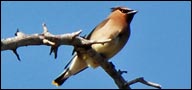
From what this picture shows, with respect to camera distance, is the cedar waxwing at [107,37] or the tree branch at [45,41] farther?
the cedar waxwing at [107,37]

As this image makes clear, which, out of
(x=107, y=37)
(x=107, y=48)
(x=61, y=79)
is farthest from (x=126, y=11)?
(x=61, y=79)

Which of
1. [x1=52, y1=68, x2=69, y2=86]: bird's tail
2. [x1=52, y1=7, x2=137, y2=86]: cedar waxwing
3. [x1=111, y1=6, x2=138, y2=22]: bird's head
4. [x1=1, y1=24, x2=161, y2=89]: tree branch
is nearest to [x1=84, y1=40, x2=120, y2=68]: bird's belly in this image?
[x1=52, y1=7, x2=137, y2=86]: cedar waxwing

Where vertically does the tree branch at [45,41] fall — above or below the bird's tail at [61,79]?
above

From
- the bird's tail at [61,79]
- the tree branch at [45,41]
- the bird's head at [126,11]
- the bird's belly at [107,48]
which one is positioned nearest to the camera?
the tree branch at [45,41]

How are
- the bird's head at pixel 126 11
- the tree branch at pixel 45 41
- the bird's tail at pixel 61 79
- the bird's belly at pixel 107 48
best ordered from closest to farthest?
the tree branch at pixel 45 41 → the bird's belly at pixel 107 48 → the bird's tail at pixel 61 79 → the bird's head at pixel 126 11

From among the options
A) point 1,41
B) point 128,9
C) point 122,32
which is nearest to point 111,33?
point 122,32

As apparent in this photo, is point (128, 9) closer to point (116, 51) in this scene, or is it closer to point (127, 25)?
point (127, 25)

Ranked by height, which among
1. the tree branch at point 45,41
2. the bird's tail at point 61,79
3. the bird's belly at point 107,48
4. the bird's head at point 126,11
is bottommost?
the bird's tail at point 61,79

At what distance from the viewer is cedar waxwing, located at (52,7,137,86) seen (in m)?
7.28

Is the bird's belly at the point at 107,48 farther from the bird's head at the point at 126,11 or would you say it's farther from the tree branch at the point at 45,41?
the tree branch at the point at 45,41

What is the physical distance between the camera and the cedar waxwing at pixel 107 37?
728 centimetres

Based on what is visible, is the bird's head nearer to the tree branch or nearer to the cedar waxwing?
the cedar waxwing

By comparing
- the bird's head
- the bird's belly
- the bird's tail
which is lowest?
the bird's tail

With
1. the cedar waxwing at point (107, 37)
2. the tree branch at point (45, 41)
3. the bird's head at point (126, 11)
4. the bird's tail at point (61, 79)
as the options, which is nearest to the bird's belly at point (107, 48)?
the cedar waxwing at point (107, 37)
